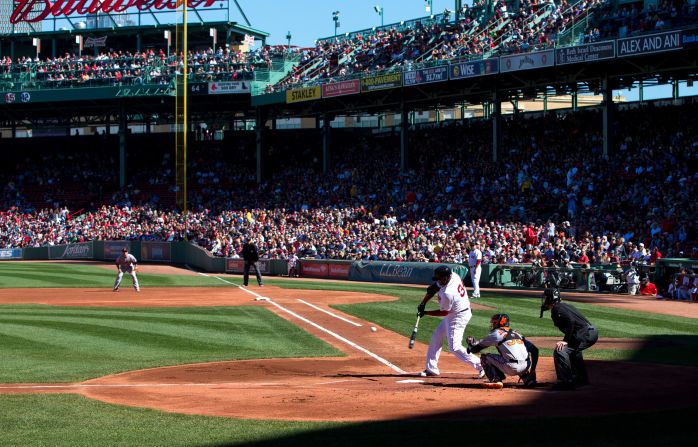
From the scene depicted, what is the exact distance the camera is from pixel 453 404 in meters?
11.8

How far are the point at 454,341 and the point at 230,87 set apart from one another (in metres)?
44.7

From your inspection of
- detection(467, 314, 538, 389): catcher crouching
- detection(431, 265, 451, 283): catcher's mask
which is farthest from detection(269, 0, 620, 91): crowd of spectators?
detection(467, 314, 538, 389): catcher crouching

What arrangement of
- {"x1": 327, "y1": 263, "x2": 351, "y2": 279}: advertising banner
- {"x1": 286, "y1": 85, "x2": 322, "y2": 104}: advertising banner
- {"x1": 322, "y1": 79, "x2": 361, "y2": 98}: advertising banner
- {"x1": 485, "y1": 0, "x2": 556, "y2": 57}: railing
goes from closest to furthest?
{"x1": 327, "y1": 263, "x2": 351, "y2": 279}: advertising banner < {"x1": 485, "y1": 0, "x2": 556, "y2": 57}: railing < {"x1": 322, "y1": 79, "x2": 361, "y2": 98}: advertising banner < {"x1": 286, "y1": 85, "x2": 322, "y2": 104}: advertising banner

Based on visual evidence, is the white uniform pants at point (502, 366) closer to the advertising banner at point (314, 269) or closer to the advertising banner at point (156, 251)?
the advertising banner at point (314, 269)

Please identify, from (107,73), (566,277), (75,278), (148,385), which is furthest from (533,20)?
(148,385)

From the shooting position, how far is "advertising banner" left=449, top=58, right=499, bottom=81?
1640 inches

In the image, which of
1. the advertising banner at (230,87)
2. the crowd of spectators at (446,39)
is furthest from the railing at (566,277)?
the advertising banner at (230,87)

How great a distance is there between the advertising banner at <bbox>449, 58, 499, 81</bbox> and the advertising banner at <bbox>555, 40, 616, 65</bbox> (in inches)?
143

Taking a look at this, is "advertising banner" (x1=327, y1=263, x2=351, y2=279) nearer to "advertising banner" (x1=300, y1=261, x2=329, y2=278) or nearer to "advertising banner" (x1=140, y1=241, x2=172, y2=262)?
"advertising banner" (x1=300, y1=261, x2=329, y2=278)

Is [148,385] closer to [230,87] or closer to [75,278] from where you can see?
[75,278]

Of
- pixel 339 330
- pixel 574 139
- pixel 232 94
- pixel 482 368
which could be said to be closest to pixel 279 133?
pixel 232 94

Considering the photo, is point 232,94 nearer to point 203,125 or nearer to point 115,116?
point 203,125

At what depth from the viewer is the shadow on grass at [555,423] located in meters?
9.64

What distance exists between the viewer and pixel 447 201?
141ft
